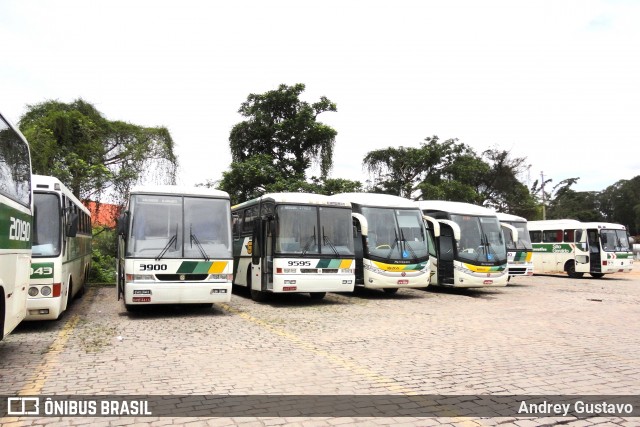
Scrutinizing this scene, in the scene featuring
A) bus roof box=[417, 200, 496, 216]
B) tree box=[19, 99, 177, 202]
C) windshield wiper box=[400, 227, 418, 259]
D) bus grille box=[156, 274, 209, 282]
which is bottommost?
bus grille box=[156, 274, 209, 282]

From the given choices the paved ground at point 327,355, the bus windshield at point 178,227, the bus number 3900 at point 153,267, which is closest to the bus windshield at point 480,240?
the paved ground at point 327,355

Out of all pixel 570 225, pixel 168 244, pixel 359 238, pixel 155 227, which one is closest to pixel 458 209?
pixel 359 238

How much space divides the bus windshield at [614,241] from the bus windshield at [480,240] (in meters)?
10.5

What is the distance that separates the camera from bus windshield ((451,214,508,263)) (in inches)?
646

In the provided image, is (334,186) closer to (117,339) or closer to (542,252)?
(542,252)

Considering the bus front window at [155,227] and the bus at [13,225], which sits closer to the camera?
the bus at [13,225]

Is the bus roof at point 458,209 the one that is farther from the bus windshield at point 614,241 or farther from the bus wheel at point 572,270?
the bus wheel at point 572,270

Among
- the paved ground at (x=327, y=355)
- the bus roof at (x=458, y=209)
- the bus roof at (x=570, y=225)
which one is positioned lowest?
the paved ground at (x=327, y=355)

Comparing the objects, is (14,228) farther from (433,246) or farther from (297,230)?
(433,246)

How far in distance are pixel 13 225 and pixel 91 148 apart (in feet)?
52.6

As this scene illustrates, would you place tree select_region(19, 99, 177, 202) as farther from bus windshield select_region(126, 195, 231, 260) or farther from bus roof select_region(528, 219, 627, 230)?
bus roof select_region(528, 219, 627, 230)

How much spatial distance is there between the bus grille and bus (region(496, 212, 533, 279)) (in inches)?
524

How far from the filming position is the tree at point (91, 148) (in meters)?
20.2

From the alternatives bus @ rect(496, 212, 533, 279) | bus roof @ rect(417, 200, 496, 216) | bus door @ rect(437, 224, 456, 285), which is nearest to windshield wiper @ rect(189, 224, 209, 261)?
bus door @ rect(437, 224, 456, 285)
